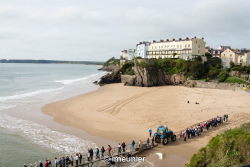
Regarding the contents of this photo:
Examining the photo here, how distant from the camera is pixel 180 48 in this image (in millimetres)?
73562

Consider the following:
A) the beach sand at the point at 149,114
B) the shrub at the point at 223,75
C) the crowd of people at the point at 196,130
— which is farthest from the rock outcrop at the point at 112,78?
the crowd of people at the point at 196,130

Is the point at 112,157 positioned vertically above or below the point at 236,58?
below

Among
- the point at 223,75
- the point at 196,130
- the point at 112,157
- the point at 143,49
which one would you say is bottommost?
the point at 112,157

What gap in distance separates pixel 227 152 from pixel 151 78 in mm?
46506

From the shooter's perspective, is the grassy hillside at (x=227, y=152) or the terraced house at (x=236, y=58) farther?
the terraced house at (x=236, y=58)

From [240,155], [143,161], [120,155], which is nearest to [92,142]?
[120,155]

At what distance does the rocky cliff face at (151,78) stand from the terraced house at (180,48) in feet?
41.0

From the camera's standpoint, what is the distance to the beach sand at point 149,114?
20625mm

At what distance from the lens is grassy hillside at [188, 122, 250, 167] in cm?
1017

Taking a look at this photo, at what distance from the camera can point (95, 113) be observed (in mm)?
30141

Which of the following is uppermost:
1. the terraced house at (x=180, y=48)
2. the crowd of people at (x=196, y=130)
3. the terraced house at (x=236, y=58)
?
the terraced house at (x=180, y=48)

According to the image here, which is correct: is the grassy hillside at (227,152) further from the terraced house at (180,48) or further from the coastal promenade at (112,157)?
the terraced house at (180,48)

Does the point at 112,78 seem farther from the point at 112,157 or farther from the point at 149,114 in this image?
the point at 112,157

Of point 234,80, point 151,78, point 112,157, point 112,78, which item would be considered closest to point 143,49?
point 112,78
